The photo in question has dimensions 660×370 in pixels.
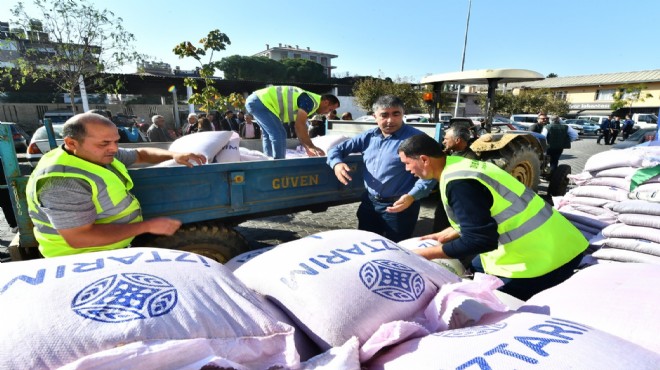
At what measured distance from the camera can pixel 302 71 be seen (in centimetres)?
4697

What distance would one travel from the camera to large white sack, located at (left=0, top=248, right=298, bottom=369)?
857 millimetres

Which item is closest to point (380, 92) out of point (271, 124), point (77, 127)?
point (271, 124)

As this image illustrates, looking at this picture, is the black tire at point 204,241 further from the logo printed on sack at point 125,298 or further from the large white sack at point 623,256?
the large white sack at point 623,256

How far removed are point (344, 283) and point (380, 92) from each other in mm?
25083

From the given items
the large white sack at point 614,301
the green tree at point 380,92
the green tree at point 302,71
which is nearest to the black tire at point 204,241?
the large white sack at point 614,301

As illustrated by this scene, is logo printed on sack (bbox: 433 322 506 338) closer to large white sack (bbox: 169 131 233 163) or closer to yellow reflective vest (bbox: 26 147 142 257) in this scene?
yellow reflective vest (bbox: 26 147 142 257)

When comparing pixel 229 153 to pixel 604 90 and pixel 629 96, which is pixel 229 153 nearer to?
pixel 629 96

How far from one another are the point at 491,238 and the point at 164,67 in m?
49.5

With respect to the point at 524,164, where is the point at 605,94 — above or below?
above

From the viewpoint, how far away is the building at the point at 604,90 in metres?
33.9

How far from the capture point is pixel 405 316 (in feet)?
4.22

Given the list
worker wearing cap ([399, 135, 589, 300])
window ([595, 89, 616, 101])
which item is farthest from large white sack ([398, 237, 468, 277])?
window ([595, 89, 616, 101])

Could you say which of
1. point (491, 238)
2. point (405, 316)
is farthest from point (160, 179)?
point (491, 238)

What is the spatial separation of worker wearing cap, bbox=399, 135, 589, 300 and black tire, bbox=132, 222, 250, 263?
56.9 inches
